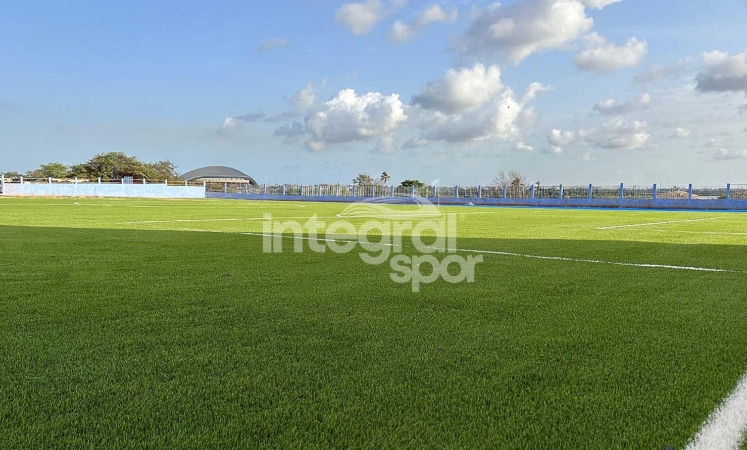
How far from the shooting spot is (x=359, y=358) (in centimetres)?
195

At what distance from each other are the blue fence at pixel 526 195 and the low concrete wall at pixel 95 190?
438cm

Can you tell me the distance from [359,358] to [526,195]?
36.8 m

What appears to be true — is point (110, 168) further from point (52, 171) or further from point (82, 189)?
point (82, 189)

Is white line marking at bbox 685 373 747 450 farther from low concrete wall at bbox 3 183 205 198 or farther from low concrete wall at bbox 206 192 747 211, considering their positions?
low concrete wall at bbox 3 183 205 198

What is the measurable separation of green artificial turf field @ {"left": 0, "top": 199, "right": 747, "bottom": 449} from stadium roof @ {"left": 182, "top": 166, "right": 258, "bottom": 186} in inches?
3591

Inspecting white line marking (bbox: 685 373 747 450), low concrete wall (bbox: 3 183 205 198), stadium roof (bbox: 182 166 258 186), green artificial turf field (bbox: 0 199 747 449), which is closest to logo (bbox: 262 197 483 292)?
green artificial turf field (bbox: 0 199 747 449)

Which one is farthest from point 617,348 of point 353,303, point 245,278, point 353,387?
point 245,278

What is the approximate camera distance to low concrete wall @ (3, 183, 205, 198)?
3822 cm

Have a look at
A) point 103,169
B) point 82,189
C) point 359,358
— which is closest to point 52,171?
point 103,169

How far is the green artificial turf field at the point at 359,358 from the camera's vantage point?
55.6 inches

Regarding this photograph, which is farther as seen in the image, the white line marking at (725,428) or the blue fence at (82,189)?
the blue fence at (82,189)

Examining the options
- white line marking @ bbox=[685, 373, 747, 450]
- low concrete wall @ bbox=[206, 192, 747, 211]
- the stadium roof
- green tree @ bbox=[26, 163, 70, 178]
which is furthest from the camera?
the stadium roof

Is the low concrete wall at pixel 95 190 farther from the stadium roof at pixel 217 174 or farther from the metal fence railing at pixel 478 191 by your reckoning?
the stadium roof at pixel 217 174

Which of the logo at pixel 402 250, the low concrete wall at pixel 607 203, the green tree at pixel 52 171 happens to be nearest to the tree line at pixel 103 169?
the green tree at pixel 52 171
